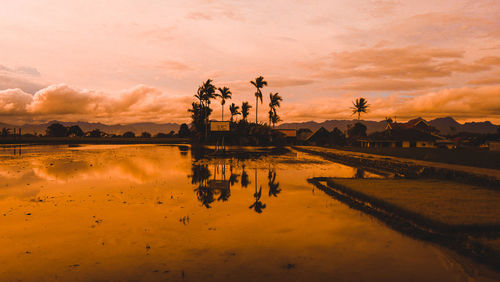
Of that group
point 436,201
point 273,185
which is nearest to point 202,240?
point 273,185

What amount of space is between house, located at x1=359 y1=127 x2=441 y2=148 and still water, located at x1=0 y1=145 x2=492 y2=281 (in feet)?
197

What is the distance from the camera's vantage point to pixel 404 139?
228 feet

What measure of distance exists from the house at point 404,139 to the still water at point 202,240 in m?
60.0

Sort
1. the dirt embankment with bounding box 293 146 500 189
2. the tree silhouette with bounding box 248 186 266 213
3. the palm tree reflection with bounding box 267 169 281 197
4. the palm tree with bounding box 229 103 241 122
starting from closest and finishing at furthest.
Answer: the tree silhouette with bounding box 248 186 266 213, the palm tree reflection with bounding box 267 169 281 197, the dirt embankment with bounding box 293 146 500 189, the palm tree with bounding box 229 103 241 122

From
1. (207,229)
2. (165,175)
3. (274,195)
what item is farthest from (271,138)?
(207,229)

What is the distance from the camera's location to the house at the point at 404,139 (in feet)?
227

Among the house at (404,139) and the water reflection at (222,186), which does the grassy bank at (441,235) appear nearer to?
the water reflection at (222,186)

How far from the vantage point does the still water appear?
7.86m

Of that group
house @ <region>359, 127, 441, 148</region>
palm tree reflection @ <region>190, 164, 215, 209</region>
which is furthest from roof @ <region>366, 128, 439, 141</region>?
palm tree reflection @ <region>190, 164, 215, 209</region>

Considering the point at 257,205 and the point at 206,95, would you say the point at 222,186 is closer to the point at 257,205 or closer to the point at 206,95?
the point at 257,205

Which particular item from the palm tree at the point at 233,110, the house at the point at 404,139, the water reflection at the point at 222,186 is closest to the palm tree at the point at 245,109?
the palm tree at the point at 233,110

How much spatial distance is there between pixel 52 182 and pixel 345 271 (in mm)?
20174

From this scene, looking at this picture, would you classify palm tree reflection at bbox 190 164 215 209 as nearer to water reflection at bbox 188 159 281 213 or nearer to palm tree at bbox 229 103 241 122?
water reflection at bbox 188 159 281 213

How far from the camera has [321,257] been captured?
8891 millimetres
